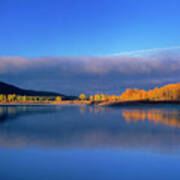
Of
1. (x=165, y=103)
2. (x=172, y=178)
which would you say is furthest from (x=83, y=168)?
(x=165, y=103)

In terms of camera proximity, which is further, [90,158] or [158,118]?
[158,118]

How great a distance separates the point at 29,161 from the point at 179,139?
24.8 ft

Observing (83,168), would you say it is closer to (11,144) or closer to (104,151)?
(104,151)

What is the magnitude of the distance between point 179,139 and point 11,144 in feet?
27.4

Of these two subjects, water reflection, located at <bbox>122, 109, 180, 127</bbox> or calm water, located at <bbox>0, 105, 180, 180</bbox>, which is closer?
calm water, located at <bbox>0, 105, 180, 180</bbox>

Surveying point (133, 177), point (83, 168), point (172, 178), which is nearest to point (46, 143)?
point (83, 168)

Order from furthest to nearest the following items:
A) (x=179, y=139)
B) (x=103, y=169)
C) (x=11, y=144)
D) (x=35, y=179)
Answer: (x=179, y=139)
(x=11, y=144)
(x=103, y=169)
(x=35, y=179)

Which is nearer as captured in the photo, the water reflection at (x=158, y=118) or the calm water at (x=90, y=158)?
the calm water at (x=90, y=158)

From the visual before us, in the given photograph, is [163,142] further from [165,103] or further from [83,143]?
[165,103]

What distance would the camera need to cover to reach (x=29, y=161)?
7.58 meters

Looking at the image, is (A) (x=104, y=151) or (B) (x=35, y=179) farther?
(A) (x=104, y=151)

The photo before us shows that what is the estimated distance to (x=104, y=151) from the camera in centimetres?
902

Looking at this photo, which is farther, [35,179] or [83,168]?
[83,168]

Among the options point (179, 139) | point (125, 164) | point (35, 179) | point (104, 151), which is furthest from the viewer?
point (179, 139)
